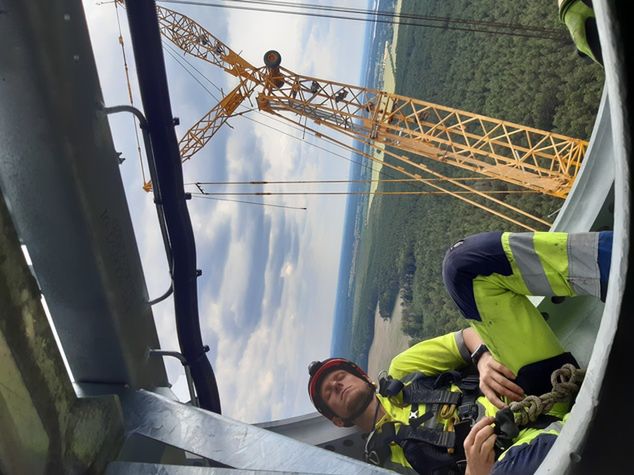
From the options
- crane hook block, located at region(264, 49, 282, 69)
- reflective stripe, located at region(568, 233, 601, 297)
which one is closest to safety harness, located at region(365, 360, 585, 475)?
reflective stripe, located at region(568, 233, 601, 297)

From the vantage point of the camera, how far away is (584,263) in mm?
1680

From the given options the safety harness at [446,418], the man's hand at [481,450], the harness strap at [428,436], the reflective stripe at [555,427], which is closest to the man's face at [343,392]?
the safety harness at [446,418]

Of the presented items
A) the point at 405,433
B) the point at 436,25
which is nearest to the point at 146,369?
the point at 405,433

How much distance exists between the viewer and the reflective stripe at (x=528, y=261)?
1786mm

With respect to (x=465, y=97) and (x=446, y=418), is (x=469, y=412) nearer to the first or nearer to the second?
(x=446, y=418)

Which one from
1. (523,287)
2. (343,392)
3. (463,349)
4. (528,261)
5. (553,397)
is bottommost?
(343,392)

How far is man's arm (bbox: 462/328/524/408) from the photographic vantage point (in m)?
2.01

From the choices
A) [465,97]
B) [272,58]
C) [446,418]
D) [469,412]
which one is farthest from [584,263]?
[465,97]

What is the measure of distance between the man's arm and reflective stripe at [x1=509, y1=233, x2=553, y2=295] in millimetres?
429

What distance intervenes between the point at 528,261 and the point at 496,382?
22.9 inches

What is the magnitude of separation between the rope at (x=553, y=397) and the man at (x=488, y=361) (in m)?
0.05

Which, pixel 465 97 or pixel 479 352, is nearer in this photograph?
pixel 479 352

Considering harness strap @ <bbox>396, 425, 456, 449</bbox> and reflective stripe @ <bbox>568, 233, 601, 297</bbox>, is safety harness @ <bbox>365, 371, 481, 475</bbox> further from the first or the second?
reflective stripe @ <bbox>568, 233, 601, 297</bbox>

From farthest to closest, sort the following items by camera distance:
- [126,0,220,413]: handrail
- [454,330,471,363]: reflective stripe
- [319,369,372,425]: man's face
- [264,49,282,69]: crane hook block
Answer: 1. [264,49,282,69]: crane hook block
2. [319,369,372,425]: man's face
3. [454,330,471,363]: reflective stripe
4. [126,0,220,413]: handrail
